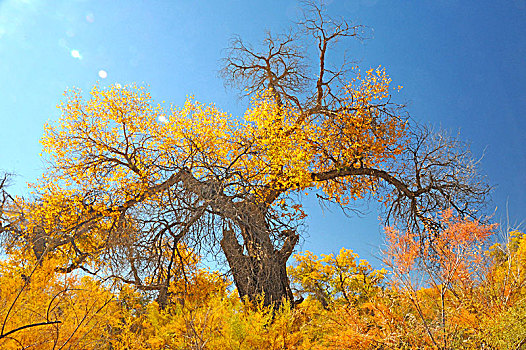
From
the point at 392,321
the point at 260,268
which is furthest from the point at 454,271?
the point at 260,268

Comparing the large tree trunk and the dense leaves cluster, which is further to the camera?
the large tree trunk

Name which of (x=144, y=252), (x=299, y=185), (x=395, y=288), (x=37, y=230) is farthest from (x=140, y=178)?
(x=395, y=288)

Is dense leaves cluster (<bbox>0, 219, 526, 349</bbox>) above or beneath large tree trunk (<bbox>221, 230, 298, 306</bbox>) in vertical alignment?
beneath

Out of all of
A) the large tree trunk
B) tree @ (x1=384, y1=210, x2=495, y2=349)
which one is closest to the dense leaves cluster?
tree @ (x1=384, y1=210, x2=495, y2=349)

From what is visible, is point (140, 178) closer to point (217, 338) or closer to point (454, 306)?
point (217, 338)

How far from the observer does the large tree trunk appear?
6531 mm

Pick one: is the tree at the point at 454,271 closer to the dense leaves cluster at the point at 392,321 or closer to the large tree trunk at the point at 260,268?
the dense leaves cluster at the point at 392,321

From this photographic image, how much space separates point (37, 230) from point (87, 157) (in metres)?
2.03

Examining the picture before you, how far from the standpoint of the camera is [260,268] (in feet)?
20.9

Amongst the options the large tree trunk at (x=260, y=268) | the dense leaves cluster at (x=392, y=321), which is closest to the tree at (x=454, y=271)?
the dense leaves cluster at (x=392, y=321)

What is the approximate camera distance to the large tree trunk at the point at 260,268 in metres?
6.53

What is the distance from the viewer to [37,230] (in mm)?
8508

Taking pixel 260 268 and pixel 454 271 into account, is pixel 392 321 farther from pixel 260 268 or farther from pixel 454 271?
pixel 260 268

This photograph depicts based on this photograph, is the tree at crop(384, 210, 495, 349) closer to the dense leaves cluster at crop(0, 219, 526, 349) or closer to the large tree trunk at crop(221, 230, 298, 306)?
the dense leaves cluster at crop(0, 219, 526, 349)
